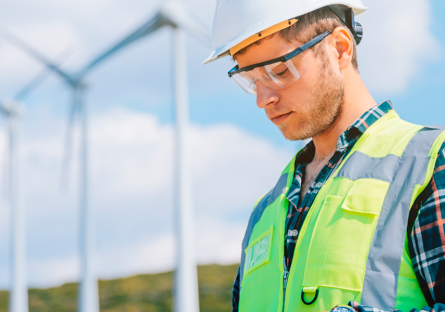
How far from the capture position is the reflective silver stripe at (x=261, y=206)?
3.47m

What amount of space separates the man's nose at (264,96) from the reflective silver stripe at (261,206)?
1.79 feet

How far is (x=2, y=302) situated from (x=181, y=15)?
248 feet

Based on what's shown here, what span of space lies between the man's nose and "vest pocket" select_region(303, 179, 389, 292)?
83 centimetres

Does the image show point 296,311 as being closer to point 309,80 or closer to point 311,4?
point 309,80

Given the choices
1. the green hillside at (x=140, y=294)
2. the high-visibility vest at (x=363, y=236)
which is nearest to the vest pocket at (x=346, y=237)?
the high-visibility vest at (x=363, y=236)

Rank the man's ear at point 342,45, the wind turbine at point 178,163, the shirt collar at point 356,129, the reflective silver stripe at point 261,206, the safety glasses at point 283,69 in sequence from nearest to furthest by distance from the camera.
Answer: the shirt collar at point 356,129, the safety glasses at point 283,69, the man's ear at point 342,45, the reflective silver stripe at point 261,206, the wind turbine at point 178,163

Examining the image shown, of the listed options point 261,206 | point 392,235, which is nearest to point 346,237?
point 392,235

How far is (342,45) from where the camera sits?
11.0 ft

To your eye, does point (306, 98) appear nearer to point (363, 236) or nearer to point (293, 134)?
point (293, 134)

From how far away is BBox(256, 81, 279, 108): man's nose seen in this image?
326 centimetres

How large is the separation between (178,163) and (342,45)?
1538 centimetres

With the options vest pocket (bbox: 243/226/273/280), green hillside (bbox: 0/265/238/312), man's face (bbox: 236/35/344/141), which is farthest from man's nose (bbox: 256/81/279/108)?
green hillside (bbox: 0/265/238/312)

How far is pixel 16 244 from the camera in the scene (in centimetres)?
3244

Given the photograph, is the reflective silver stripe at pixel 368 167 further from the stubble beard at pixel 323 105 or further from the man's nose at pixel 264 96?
the man's nose at pixel 264 96
